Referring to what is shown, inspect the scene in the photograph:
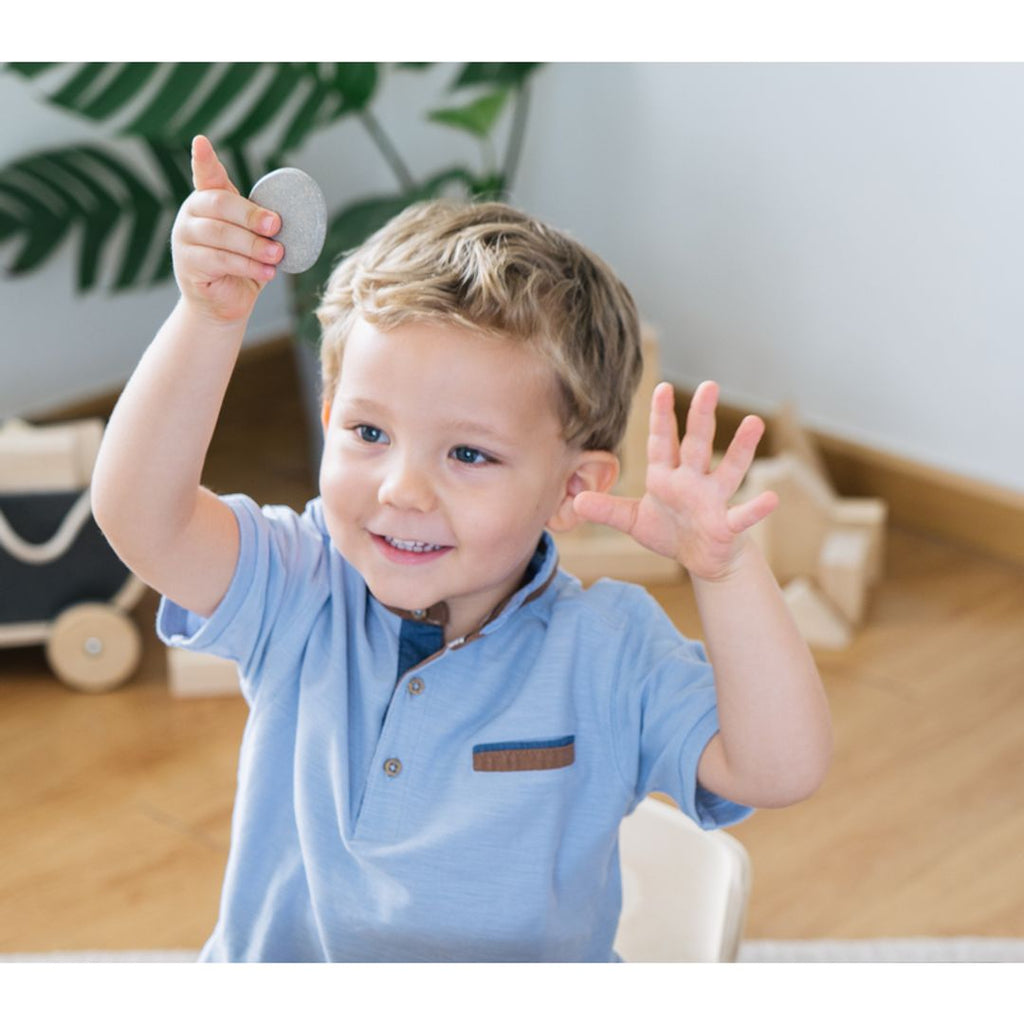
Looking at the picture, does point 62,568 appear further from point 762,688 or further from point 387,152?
point 762,688

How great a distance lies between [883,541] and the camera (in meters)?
2.02

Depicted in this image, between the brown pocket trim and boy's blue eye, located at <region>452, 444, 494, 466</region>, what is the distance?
0.15m

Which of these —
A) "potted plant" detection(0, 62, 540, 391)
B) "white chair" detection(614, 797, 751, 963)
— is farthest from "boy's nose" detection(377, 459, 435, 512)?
"potted plant" detection(0, 62, 540, 391)

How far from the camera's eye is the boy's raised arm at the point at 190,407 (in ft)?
2.11

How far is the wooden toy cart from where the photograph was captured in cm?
167

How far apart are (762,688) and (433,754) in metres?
0.18

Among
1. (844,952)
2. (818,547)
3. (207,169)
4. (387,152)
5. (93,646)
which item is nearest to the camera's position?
(207,169)

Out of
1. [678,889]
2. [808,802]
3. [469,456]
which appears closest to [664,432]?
[469,456]

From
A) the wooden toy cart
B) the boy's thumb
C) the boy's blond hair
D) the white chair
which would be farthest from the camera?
the wooden toy cart

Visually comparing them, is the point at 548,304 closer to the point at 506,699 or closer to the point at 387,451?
the point at 387,451

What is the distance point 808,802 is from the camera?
151 centimetres

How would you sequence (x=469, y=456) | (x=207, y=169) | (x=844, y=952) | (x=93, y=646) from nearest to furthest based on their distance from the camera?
(x=207, y=169) < (x=469, y=456) < (x=844, y=952) < (x=93, y=646)

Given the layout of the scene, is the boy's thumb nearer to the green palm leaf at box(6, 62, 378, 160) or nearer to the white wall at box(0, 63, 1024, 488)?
the green palm leaf at box(6, 62, 378, 160)
